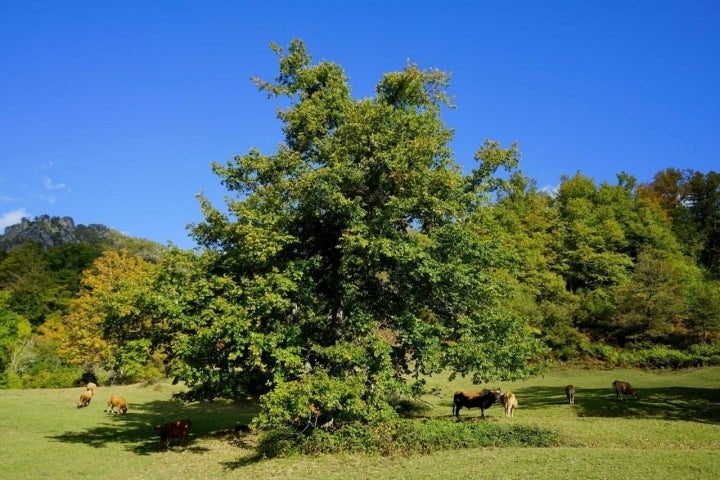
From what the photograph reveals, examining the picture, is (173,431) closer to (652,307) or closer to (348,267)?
(348,267)

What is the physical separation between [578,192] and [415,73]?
192 feet

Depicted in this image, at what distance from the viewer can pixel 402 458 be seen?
16469 mm

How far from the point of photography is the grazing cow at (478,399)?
25.2 metres

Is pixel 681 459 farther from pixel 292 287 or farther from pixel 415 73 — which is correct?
pixel 415 73

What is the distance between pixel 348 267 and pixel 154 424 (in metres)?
15.7

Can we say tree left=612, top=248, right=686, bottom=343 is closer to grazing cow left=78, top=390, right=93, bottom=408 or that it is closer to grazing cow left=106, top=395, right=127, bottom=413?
grazing cow left=106, top=395, right=127, bottom=413

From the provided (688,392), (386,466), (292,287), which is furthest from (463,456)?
(688,392)

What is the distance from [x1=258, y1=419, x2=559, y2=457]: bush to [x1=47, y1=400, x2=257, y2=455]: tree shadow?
4196mm

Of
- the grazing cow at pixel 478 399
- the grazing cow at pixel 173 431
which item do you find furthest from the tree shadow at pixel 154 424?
the grazing cow at pixel 478 399

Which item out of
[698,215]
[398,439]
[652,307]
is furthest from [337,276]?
[698,215]

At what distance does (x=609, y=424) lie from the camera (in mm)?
21594

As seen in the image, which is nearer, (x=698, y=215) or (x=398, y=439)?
(x=398, y=439)

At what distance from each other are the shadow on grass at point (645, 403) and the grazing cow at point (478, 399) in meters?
4.27

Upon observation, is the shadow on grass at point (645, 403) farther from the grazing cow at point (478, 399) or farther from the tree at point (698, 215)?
the tree at point (698, 215)
